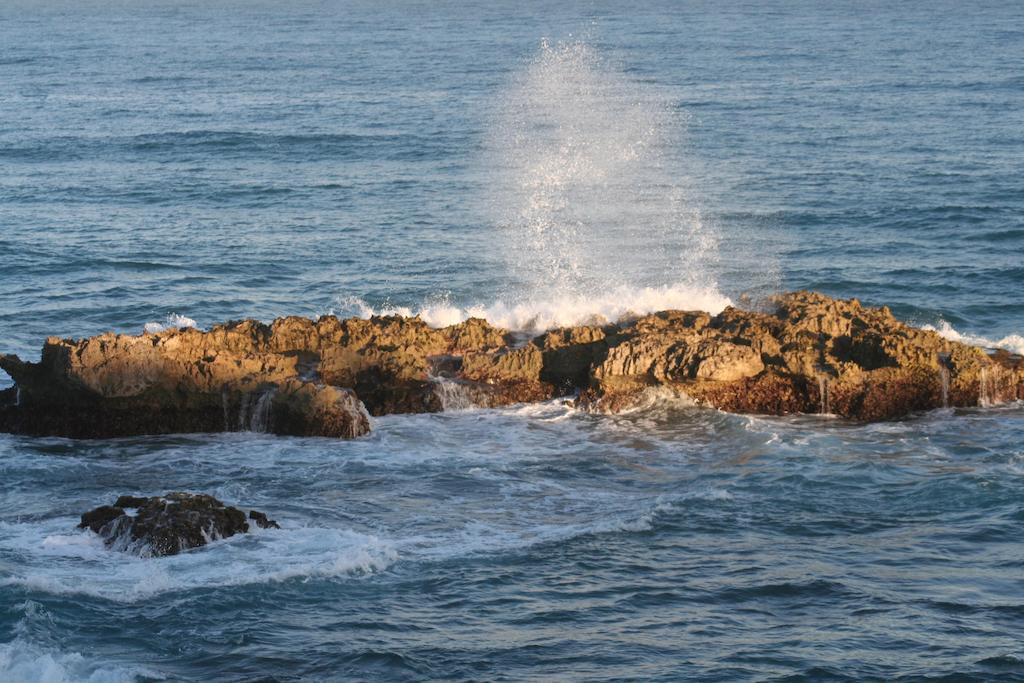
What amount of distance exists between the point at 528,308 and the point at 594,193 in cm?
1627

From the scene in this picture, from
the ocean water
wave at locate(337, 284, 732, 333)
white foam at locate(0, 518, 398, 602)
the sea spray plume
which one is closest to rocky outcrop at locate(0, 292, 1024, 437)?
the ocean water

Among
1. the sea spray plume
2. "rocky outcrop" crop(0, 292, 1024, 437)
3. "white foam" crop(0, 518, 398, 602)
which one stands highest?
the sea spray plume

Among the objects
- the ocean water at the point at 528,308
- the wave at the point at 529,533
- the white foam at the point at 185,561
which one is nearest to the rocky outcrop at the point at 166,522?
the white foam at the point at 185,561

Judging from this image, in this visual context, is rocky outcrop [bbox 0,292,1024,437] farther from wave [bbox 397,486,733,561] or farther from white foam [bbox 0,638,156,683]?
white foam [bbox 0,638,156,683]

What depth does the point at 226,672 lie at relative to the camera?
60.0ft

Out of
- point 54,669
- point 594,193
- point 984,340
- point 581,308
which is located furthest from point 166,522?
point 594,193

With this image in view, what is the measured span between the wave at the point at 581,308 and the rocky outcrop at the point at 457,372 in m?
1.99

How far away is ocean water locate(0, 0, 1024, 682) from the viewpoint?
19.5m

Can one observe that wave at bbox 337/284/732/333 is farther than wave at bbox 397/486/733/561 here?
Yes

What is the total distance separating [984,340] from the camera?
107ft

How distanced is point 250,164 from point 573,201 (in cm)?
1365

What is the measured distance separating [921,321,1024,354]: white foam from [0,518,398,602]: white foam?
14606 mm

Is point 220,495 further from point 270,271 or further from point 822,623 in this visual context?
point 270,271

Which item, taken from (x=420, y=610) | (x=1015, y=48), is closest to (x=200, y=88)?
(x=1015, y=48)
